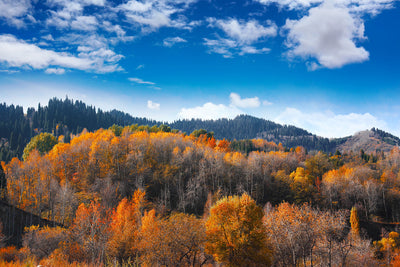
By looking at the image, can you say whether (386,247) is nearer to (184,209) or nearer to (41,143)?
(184,209)

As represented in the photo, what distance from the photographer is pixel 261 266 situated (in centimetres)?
3344

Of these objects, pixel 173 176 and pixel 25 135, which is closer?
pixel 173 176

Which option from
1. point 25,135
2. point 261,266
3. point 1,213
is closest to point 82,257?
point 261,266

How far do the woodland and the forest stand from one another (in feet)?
0.74

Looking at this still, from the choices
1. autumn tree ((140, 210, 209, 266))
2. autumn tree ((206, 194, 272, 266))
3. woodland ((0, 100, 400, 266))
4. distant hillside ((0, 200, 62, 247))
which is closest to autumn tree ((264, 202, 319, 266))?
woodland ((0, 100, 400, 266))

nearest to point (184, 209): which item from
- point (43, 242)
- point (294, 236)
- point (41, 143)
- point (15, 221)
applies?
point (43, 242)

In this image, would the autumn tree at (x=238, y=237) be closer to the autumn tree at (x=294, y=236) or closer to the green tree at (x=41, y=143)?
the autumn tree at (x=294, y=236)

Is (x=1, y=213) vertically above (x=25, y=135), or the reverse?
(x=25, y=135)

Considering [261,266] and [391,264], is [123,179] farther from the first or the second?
[391,264]

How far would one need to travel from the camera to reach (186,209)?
223ft

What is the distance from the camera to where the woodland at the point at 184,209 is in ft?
100

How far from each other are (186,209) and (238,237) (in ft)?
118

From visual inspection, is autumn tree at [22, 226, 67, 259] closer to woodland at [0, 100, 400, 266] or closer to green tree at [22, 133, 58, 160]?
woodland at [0, 100, 400, 266]

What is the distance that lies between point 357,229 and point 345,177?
92.2 feet
